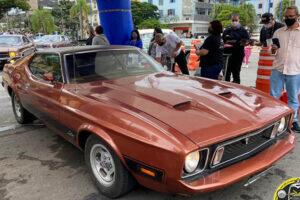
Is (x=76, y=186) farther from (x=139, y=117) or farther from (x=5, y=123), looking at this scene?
(x=5, y=123)

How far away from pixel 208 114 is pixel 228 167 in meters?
0.49

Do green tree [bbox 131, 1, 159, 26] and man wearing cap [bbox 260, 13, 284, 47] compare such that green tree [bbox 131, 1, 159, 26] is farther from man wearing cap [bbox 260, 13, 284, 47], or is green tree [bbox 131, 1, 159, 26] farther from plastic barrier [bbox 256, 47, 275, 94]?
plastic barrier [bbox 256, 47, 275, 94]

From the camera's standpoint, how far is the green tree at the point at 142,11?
60.3m

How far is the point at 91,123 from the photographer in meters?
3.09

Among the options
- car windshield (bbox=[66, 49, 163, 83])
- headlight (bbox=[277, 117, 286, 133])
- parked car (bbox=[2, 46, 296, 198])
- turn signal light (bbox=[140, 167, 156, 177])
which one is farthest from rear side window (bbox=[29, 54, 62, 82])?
headlight (bbox=[277, 117, 286, 133])

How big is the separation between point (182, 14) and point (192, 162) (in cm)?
6151

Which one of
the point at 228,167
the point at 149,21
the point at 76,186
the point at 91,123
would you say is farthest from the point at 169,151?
the point at 149,21

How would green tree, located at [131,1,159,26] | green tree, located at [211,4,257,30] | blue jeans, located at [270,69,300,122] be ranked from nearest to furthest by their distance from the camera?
blue jeans, located at [270,69,300,122] → green tree, located at [211,4,257,30] → green tree, located at [131,1,159,26]

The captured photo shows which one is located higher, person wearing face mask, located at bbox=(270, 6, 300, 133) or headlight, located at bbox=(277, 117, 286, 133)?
person wearing face mask, located at bbox=(270, 6, 300, 133)

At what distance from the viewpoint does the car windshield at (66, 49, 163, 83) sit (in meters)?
3.97

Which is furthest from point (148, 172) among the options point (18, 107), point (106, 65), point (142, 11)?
point (142, 11)

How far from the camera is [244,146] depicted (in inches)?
110

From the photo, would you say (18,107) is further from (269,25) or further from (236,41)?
(269,25)

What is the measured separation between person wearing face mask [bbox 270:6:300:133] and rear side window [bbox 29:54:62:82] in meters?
3.07
